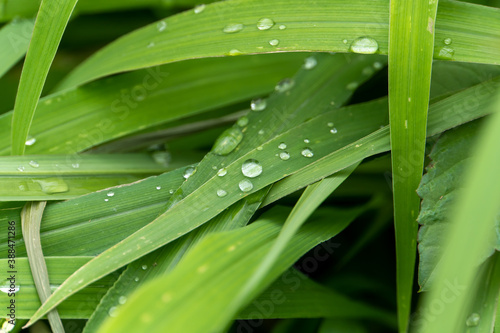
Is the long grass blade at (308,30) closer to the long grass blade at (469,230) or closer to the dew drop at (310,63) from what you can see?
the dew drop at (310,63)

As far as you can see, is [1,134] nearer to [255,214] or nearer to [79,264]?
[79,264]

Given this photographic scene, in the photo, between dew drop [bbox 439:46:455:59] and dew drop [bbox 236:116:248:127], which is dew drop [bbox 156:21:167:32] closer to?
dew drop [bbox 236:116:248:127]

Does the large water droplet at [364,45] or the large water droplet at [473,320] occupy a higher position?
the large water droplet at [364,45]

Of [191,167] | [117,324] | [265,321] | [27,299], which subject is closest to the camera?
A: [117,324]

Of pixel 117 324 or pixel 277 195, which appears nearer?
pixel 117 324

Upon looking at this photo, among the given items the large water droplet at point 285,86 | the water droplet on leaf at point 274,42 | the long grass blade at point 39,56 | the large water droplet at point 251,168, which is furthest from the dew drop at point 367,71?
the long grass blade at point 39,56

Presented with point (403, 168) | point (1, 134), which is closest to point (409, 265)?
point (403, 168)

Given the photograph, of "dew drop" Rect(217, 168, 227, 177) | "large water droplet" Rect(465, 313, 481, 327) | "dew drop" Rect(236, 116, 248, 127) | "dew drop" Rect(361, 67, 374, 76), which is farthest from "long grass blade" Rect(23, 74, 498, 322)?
"large water droplet" Rect(465, 313, 481, 327)
